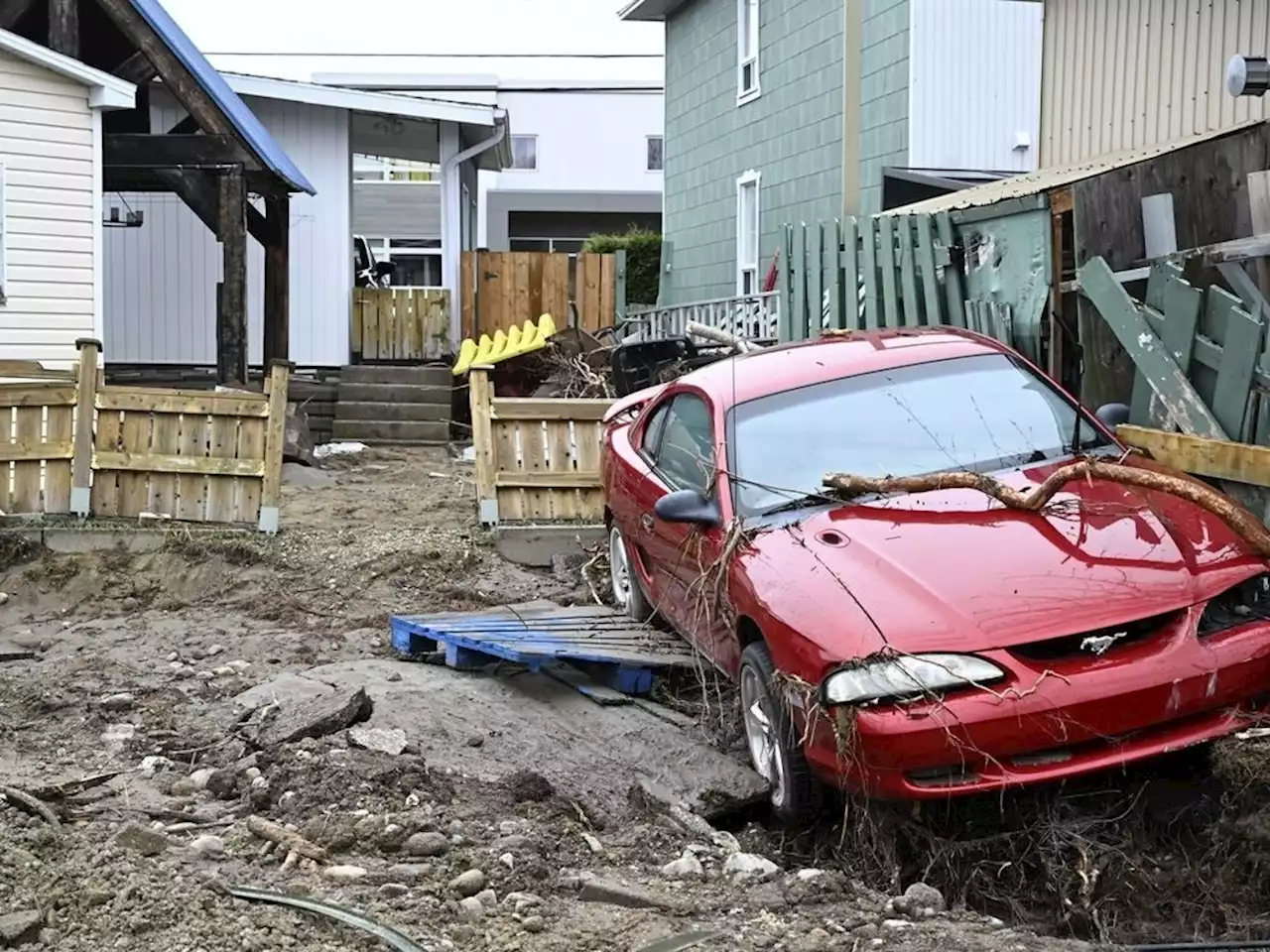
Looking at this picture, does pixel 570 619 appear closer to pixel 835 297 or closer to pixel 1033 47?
pixel 835 297

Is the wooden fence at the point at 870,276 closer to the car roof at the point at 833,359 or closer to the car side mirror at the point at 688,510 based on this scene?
the car roof at the point at 833,359

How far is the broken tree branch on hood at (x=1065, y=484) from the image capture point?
4.97m

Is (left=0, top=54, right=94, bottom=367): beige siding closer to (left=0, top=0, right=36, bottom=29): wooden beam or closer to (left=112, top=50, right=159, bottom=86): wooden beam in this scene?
(left=112, top=50, right=159, bottom=86): wooden beam

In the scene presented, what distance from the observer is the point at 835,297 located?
11758mm

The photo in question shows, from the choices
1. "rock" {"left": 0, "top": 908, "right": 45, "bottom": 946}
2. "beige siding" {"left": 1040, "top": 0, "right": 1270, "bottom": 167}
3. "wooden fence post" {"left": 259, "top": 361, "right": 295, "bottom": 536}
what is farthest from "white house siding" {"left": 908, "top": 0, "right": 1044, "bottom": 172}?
"rock" {"left": 0, "top": 908, "right": 45, "bottom": 946}

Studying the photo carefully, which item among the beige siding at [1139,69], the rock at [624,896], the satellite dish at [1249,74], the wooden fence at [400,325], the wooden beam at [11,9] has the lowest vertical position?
the rock at [624,896]

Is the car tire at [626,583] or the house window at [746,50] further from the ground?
the house window at [746,50]

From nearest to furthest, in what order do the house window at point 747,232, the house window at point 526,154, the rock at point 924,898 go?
1. the rock at point 924,898
2. the house window at point 747,232
3. the house window at point 526,154

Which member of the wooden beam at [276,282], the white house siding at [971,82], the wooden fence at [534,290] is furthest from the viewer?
the wooden fence at [534,290]

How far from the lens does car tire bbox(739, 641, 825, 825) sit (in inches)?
191

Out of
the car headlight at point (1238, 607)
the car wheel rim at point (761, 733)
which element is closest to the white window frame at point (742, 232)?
the car wheel rim at point (761, 733)

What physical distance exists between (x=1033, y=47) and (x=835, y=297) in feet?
21.0

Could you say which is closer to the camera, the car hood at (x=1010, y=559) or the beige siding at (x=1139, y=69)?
the car hood at (x=1010, y=559)

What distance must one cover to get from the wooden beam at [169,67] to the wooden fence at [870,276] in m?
6.24
